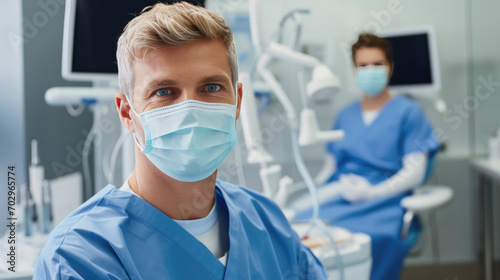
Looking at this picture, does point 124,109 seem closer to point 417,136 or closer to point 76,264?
point 76,264

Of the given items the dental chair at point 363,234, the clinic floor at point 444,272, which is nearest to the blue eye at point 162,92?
the dental chair at point 363,234

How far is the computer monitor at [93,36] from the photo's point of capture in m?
1.43

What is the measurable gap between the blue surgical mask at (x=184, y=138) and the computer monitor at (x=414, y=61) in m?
2.03

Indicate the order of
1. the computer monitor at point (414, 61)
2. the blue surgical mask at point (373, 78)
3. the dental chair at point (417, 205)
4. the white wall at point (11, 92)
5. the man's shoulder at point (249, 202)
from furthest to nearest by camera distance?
the computer monitor at point (414, 61)
the blue surgical mask at point (373, 78)
the dental chair at point (417, 205)
the white wall at point (11, 92)
the man's shoulder at point (249, 202)

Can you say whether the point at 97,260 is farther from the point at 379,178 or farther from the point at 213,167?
the point at 379,178

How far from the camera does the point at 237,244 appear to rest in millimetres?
898

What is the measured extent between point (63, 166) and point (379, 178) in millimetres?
1472

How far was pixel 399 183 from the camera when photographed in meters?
2.16

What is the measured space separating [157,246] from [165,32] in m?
0.37

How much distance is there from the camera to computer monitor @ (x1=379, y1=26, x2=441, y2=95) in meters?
2.62

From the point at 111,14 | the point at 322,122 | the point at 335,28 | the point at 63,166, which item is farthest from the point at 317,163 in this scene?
the point at 111,14

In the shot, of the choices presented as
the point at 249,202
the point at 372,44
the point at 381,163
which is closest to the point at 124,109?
the point at 249,202

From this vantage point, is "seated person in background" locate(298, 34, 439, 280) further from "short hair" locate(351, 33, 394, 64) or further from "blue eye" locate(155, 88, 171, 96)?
"blue eye" locate(155, 88, 171, 96)

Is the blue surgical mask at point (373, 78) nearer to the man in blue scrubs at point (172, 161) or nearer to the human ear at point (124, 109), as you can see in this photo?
the man in blue scrubs at point (172, 161)
